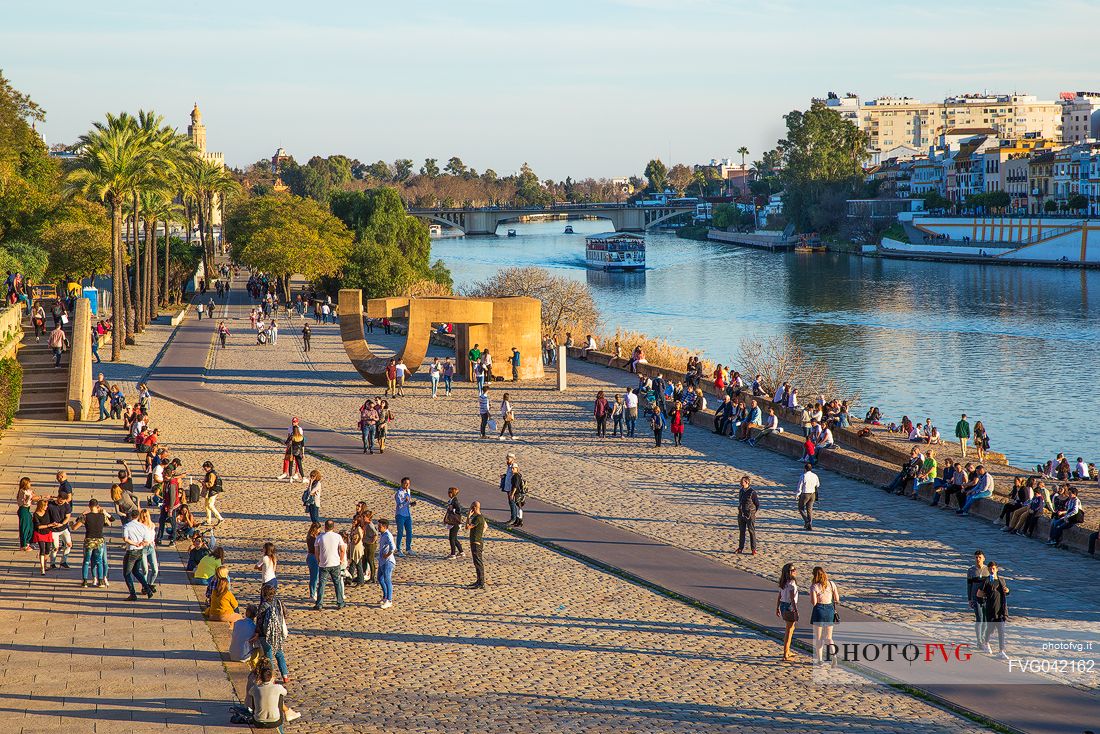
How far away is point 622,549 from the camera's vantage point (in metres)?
17.8

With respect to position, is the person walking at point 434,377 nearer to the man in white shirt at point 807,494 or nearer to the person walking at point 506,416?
the person walking at point 506,416

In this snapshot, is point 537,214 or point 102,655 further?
point 537,214

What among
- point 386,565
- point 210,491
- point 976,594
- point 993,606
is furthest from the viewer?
point 210,491

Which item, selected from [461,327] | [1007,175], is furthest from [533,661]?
[1007,175]

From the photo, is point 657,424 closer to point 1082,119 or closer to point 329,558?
point 329,558

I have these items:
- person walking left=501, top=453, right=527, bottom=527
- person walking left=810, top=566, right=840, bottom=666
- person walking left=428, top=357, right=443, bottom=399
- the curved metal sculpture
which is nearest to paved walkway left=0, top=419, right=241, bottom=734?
person walking left=501, top=453, right=527, bottom=527

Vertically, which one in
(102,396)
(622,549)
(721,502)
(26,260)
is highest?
(26,260)

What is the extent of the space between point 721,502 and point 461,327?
14.8 metres

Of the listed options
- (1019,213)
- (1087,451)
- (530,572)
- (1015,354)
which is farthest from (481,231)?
(530,572)

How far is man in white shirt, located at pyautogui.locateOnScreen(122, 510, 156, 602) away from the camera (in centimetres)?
1467

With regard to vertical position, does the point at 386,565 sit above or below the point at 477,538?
below

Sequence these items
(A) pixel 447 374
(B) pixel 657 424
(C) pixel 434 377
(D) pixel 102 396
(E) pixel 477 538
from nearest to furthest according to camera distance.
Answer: (E) pixel 477 538
(B) pixel 657 424
(D) pixel 102 396
(C) pixel 434 377
(A) pixel 447 374

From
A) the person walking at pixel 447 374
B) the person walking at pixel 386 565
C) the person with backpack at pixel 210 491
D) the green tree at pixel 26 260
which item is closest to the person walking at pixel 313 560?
the person walking at pixel 386 565

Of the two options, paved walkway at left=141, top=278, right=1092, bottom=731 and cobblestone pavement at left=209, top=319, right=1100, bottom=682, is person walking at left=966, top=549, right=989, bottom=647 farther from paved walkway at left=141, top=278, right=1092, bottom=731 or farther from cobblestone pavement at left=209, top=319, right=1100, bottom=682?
paved walkway at left=141, top=278, right=1092, bottom=731
